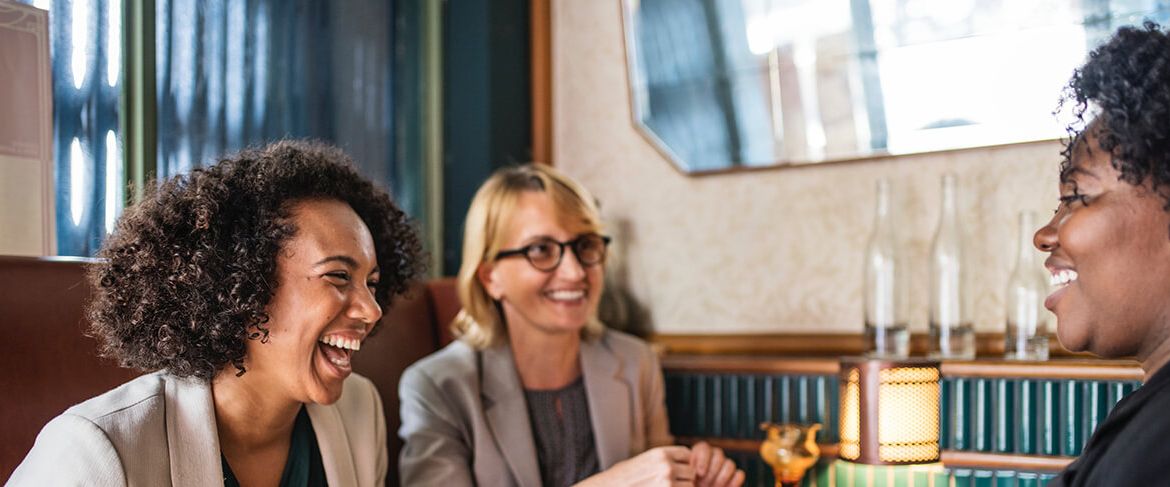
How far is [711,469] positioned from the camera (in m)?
2.30

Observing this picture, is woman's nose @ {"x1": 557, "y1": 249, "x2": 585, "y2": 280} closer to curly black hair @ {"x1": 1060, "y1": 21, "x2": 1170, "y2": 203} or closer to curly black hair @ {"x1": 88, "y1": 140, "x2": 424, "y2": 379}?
curly black hair @ {"x1": 88, "y1": 140, "x2": 424, "y2": 379}

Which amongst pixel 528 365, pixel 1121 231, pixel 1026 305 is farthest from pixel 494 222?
pixel 1121 231

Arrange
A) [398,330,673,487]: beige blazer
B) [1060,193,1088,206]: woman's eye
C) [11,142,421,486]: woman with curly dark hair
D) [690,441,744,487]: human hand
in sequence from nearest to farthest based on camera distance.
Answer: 1. [1060,193,1088,206]: woman's eye
2. [11,142,421,486]: woman with curly dark hair
3. [690,441,744,487]: human hand
4. [398,330,673,487]: beige blazer

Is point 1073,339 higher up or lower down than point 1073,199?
lower down

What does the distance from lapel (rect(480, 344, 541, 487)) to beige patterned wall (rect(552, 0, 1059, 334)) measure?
1.00 m

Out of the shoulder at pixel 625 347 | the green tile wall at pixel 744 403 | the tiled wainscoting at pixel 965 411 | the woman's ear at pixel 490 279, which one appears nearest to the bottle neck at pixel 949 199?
the tiled wainscoting at pixel 965 411

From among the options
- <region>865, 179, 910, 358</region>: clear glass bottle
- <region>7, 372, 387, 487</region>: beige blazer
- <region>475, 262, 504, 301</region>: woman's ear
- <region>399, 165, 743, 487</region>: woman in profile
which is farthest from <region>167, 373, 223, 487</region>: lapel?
<region>865, 179, 910, 358</region>: clear glass bottle

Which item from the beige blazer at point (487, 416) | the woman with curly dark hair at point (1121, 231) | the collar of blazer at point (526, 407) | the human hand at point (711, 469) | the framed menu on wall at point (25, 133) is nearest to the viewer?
the woman with curly dark hair at point (1121, 231)

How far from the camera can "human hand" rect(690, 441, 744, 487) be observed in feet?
7.49

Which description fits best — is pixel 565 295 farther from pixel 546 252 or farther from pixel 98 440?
pixel 98 440

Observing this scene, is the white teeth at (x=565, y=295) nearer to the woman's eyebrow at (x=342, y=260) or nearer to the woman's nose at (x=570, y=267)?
the woman's nose at (x=570, y=267)

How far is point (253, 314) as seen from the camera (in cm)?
172

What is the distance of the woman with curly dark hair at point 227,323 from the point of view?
1.63 metres

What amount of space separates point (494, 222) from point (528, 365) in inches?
15.0
